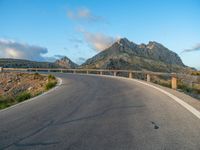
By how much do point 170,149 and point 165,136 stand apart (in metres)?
0.96

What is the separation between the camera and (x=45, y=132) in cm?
707

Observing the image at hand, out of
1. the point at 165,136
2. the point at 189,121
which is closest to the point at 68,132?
the point at 165,136

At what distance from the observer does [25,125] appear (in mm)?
8047

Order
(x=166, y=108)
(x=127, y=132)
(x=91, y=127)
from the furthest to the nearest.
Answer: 1. (x=166, y=108)
2. (x=91, y=127)
3. (x=127, y=132)

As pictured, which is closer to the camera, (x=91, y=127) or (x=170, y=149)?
(x=170, y=149)

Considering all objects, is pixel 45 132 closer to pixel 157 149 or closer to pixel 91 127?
pixel 91 127

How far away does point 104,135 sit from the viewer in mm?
6602

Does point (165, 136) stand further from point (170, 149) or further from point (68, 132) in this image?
point (68, 132)

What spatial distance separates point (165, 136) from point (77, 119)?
2.78 m

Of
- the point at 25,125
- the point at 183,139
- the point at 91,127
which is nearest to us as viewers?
the point at 183,139

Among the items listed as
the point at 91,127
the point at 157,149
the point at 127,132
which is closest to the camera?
the point at 157,149

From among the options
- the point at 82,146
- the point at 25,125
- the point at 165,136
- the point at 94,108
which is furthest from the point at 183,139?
the point at 94,108

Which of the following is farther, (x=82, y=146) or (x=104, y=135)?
(x=104, y=135)

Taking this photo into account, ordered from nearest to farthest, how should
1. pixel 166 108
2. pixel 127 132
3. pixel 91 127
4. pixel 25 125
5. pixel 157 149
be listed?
pixel 157 149 → pixel 127 132 → pixel 91 127 → pixel 25 125 → pixel 166 108
